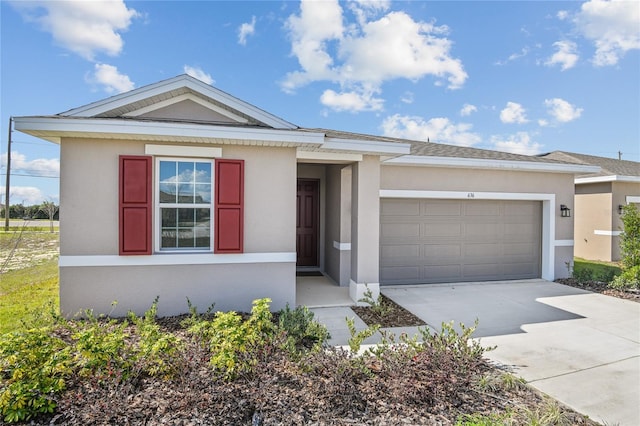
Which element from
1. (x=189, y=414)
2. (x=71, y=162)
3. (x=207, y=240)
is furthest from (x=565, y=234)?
(x=71, y=162)

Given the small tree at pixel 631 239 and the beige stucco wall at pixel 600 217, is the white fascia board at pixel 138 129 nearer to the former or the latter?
the small tree at pixel 631 239

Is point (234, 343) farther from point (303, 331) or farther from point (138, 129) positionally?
point (138, 129)

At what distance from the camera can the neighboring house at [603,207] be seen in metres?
12.0

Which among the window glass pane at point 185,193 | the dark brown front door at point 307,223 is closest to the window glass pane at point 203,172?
the window glass pane at point 185,193

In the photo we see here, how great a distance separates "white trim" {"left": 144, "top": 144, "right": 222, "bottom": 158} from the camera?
17.1 ft

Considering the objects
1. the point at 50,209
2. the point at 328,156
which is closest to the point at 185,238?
the point at 328,156

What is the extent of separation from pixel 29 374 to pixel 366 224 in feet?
17.0

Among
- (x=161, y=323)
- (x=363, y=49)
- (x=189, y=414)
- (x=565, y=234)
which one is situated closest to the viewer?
(x=189, y=414)

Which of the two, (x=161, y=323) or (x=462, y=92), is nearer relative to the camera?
(x=161, y=323)

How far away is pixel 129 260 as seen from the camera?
17.1 ft

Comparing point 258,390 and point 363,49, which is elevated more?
point 363,49

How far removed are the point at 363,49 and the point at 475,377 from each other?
31.9 ft

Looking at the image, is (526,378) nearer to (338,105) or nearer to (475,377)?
(475,377)

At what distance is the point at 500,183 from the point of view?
8.57 meters
